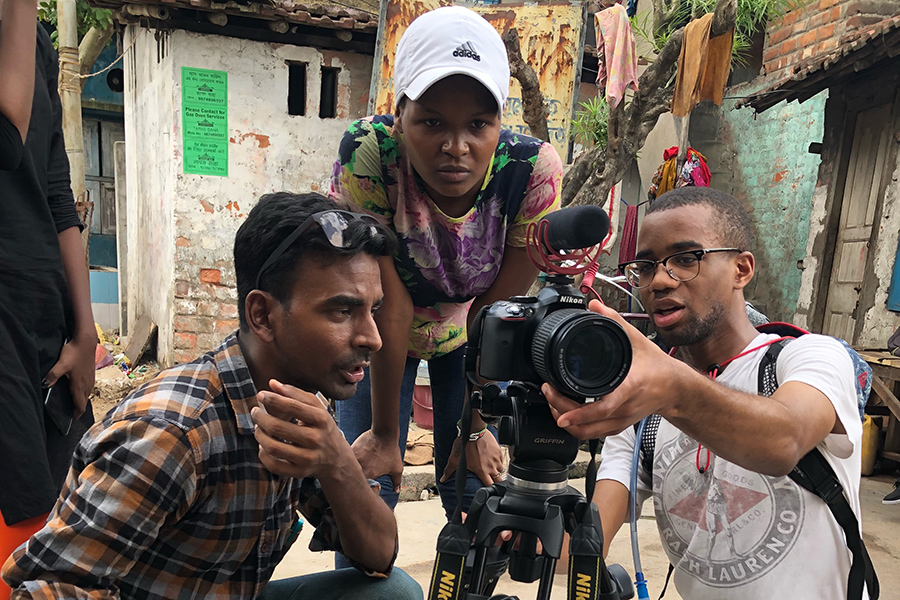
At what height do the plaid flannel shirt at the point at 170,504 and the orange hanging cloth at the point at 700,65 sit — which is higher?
the orange hanging cloth at the point at 700,65

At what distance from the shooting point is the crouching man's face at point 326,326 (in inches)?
54.1

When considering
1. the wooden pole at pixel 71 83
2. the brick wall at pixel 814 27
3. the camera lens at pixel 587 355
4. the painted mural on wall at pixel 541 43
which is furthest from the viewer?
the wooden pole at pixel 71 83

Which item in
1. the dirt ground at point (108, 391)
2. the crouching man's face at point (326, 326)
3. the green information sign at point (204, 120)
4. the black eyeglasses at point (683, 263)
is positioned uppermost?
the green information sign at point (204, 120)

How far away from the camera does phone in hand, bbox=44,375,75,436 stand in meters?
1.80

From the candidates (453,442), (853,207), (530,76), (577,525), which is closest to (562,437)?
(577,525)

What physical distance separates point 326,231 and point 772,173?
8.32 m

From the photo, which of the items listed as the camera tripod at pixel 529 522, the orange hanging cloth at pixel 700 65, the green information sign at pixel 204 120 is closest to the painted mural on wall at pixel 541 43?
the orange hanging cloth at pixel 700 65

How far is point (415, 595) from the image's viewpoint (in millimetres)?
1585

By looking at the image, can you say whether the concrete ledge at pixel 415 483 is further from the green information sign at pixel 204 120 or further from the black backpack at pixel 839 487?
the green information sign at pixel 204 120

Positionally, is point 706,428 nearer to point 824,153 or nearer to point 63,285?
point 63,285

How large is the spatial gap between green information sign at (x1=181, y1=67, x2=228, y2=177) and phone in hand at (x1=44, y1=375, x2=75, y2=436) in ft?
16.2

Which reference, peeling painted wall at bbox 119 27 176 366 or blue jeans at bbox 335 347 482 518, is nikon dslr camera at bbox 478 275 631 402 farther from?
peeling painted wall at bbox 119 27 176 366

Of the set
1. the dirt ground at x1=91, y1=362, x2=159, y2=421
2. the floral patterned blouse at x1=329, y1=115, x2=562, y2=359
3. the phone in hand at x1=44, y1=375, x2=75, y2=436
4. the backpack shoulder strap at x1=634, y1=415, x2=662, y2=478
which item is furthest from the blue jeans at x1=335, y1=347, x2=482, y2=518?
the dirt ground at x1=91, y1=362, x2=159, y2=421

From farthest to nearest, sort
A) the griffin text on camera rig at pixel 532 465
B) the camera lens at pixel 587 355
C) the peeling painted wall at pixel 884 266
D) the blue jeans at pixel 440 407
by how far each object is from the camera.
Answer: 1. the peeling painted wall at pixel 884 266
2. the blue jeans at pixel 440 407
3. the griffin text on camera rig at pixel 532 465
4. the camera lens at pixel 587 355
